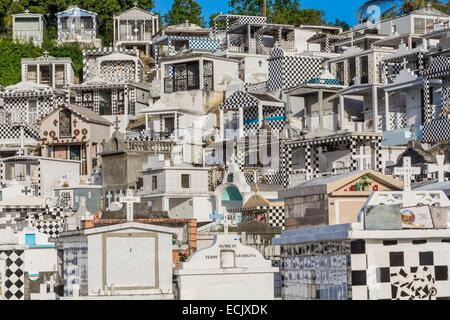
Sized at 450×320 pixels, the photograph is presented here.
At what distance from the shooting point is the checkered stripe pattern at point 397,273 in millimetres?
19203

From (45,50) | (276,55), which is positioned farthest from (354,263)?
(45,50)

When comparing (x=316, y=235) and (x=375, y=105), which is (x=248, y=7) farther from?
(x=316, y=235)

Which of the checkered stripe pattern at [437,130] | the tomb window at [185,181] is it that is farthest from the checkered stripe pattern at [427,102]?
the tomb window at [185,181]

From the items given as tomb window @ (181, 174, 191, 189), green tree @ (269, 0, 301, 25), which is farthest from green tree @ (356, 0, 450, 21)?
tomb window @ (181, 174, 191, 189)

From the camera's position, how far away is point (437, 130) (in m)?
47.0

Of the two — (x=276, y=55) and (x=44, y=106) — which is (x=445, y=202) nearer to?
(x=276, y=55)

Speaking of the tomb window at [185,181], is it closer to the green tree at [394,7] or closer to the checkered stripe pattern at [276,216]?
the checkered stripe pattern at [276,216]

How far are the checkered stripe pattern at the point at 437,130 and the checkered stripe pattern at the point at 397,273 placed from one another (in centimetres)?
2688

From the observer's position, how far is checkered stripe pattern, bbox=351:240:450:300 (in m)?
19.2

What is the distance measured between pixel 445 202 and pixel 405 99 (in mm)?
32377

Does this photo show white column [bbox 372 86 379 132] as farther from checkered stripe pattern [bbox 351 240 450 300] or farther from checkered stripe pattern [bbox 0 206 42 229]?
checkered stripe pattern [bbox 351 240 450 300]

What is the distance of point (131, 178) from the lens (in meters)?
49.1

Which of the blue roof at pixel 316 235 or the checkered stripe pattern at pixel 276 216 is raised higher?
the checkered stripe pattern at pixel 276 216

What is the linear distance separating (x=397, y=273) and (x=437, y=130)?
28.4m
